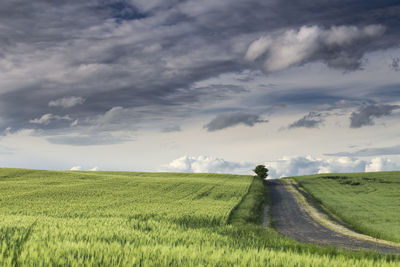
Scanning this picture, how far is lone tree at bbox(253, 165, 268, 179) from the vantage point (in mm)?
84375

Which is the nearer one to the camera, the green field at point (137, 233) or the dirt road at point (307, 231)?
the green field at point (137, 233)

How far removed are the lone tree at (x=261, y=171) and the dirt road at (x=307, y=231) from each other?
4555cm

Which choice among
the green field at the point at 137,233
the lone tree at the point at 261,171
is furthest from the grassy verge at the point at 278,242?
the lone tree at the point at 261,171

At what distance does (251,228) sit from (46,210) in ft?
54.6

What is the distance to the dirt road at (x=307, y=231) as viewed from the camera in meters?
20.1

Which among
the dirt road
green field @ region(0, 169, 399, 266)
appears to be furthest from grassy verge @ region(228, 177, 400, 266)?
the dirt road

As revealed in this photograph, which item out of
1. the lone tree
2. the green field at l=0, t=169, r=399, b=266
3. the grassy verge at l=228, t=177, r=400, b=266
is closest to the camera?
the green field at l=0, t=169, r=399, b=266

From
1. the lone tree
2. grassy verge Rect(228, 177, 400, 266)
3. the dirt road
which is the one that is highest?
the lone tree

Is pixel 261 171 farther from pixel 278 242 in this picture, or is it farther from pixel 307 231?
pixel 278 242

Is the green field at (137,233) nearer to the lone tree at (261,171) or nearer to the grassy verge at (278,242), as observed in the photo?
the grassy verge at (278,242)

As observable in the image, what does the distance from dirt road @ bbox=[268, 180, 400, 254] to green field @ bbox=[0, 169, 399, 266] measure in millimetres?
2230

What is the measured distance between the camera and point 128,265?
7.07 m

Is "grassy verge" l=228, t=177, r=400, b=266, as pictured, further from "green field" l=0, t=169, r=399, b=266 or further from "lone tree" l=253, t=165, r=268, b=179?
"lone tree" l=253, t=165, r=268, b=179

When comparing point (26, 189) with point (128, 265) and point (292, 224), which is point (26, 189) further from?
point (128, 265)
